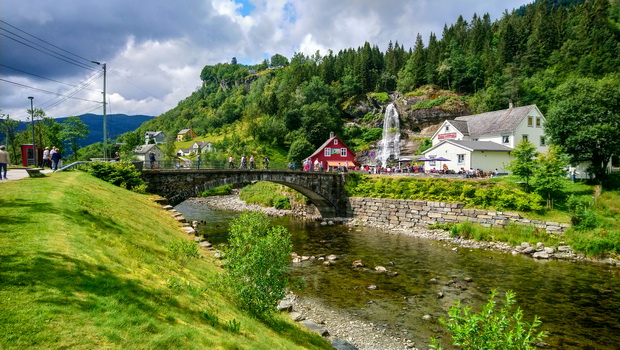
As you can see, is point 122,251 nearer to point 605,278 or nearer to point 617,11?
point 605,278

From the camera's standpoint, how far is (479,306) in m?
18.7

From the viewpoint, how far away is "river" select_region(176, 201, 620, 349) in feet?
54.3

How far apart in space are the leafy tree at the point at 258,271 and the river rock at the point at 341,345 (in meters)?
4.06

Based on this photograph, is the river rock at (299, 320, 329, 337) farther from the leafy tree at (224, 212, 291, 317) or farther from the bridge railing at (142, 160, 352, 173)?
the bridge railing at (142, 160, 352, 173)

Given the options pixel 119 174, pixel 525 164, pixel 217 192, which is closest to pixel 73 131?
pixel 217 192

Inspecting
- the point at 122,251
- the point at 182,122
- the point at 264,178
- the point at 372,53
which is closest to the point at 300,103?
the point at 372,53

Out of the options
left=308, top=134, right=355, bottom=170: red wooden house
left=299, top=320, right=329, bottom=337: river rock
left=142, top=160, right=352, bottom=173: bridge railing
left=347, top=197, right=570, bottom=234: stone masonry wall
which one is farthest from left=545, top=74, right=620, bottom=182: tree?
left=308, top=134, right=355, bottom=170: red wooden house

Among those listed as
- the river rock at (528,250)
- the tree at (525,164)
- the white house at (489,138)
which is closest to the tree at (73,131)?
the white house at (489,138)

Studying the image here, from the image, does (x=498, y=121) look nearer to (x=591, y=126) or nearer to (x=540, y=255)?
(x=591, y=126)

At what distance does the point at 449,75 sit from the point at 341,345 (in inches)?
4525

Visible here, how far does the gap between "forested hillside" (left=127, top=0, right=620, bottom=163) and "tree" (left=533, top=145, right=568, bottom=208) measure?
50.5m

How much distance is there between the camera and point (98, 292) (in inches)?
293

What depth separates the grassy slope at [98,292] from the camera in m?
6.03

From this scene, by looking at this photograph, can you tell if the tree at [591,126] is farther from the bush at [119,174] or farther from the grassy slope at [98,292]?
the bush at [119,174]
